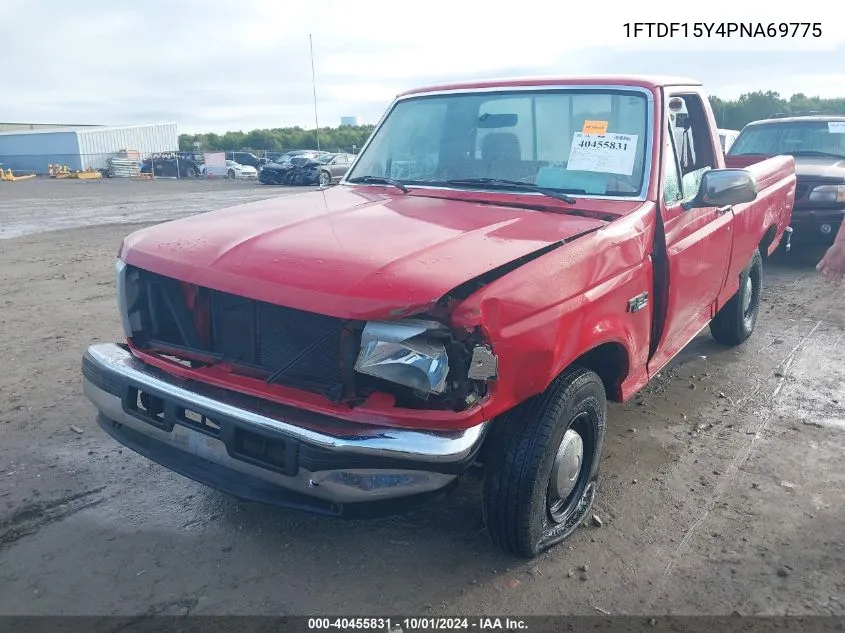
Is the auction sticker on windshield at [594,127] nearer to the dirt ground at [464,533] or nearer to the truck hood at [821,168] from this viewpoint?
the dirt ground at [464,533]

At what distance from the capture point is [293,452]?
2312mm

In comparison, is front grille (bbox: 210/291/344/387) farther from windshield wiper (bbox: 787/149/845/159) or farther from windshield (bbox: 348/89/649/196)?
windshield wiper (bbox: 787/149/845/159)

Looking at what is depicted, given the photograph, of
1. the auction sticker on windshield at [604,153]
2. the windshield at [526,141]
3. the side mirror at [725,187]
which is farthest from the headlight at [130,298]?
the side mirror at [725,187]

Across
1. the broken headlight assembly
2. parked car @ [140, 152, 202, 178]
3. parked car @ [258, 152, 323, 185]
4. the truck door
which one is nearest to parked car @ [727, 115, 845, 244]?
the truck door

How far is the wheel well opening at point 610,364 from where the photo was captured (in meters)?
3.06

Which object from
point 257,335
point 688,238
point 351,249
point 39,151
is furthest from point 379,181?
point 39,151

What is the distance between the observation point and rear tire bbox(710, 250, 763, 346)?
5227mm

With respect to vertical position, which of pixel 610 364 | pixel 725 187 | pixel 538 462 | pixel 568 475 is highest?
pixel 725 187

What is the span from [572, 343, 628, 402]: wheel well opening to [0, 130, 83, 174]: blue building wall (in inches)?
1885

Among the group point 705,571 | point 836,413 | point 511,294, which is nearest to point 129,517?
point 511,294

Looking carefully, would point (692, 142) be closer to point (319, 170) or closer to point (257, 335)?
point (257, 335)

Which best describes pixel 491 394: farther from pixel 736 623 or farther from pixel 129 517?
pixel 129 517

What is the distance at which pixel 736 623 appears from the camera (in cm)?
249

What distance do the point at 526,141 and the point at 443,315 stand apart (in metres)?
1.77
